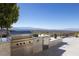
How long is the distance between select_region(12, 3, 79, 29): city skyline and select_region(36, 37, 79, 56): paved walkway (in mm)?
216

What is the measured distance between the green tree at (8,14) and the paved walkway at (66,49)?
23.1 inches

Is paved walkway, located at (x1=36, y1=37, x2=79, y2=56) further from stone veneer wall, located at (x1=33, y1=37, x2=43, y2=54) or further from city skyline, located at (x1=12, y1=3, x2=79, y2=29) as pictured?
city skyline, located at (x1=12, y1=3, x2=79, y2=29)

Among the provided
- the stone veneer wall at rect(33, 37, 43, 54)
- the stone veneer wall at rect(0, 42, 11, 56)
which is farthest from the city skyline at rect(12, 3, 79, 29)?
the stone veneer wall at rect(0, 42, 11, 56)

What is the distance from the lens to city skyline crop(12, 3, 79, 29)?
3158 millimetres

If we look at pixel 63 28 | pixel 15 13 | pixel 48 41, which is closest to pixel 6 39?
pixel 15 13

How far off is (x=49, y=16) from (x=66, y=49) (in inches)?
19.9

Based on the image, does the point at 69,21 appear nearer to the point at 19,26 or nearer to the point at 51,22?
the point at 51,22

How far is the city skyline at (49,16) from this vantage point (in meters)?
3.16

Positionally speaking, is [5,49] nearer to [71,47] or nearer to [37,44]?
[37,44]

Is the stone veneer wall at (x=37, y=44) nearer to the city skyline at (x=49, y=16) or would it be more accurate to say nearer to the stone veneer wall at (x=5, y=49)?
the city skyline at (x=49, y=16)

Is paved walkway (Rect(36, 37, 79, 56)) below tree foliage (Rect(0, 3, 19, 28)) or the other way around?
below

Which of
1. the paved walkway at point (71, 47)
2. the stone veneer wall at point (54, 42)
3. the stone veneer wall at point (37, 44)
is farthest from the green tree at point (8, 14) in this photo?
the paved walkway at point (71, 47)

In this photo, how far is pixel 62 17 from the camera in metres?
Answer: 3.18

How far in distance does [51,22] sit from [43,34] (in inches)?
7.9
